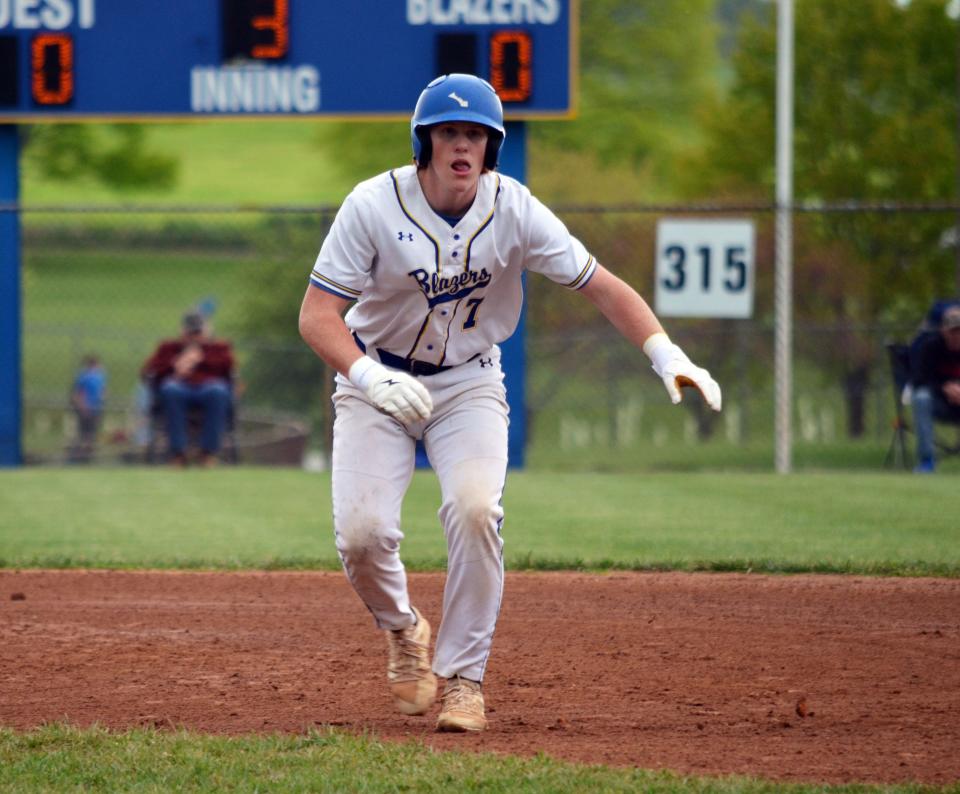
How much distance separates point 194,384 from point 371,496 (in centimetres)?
937

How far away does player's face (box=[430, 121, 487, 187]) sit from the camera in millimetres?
4648

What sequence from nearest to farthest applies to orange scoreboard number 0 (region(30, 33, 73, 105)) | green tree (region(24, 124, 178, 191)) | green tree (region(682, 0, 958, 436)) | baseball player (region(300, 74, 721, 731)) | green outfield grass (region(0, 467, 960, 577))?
baseball player (region(300, 74, 721, 731))
green outfield grass (region(0, 467, 960, 577))
orange scoreboard number 0 (region(30, 33, 73, 105))
green tree (region(682, 0, 958, 436))
green tree (region(24, 124, 178, 191))

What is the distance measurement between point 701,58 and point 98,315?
1915 centimetres

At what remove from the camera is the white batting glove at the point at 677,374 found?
4.58 metres

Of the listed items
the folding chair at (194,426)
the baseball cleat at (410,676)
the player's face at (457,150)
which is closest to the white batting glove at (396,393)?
the player's face at (457,150)

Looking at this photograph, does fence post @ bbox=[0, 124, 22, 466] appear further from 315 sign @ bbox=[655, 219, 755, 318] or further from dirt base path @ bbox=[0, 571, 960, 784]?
dirt base path @ bbox=[0, 571, 960, 784]

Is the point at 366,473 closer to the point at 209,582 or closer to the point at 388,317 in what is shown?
the point at 388,317

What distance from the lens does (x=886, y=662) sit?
5738mm

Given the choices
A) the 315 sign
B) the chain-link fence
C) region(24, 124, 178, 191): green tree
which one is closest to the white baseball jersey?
the 315 sign

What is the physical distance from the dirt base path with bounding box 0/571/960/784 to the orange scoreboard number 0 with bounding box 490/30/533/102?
6449 mm

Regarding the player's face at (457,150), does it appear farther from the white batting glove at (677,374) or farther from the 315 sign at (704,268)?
the 315 sign at (704,268)

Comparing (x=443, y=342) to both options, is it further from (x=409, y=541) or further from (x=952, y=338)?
(x=952, y=338)

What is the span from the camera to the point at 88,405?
2253 cm

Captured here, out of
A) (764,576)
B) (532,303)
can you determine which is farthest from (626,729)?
(532,303)
